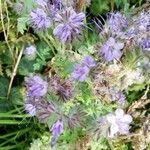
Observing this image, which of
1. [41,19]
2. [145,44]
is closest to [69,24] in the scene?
[41,19]

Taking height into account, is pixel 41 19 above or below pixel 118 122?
above

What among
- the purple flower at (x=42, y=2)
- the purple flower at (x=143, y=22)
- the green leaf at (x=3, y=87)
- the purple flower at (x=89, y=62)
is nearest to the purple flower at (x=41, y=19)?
the purple flower at (x=42, y=2)

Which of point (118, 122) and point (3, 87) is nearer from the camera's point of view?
point (118, 122)

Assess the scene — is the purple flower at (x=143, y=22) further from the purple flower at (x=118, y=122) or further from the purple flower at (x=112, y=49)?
the purple flower at (x=118, y=122)

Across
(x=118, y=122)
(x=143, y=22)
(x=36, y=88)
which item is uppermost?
(x=143, y=22)

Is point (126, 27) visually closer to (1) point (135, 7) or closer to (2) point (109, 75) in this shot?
(2) point (109, 75)

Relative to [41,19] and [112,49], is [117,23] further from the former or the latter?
[41,19]
